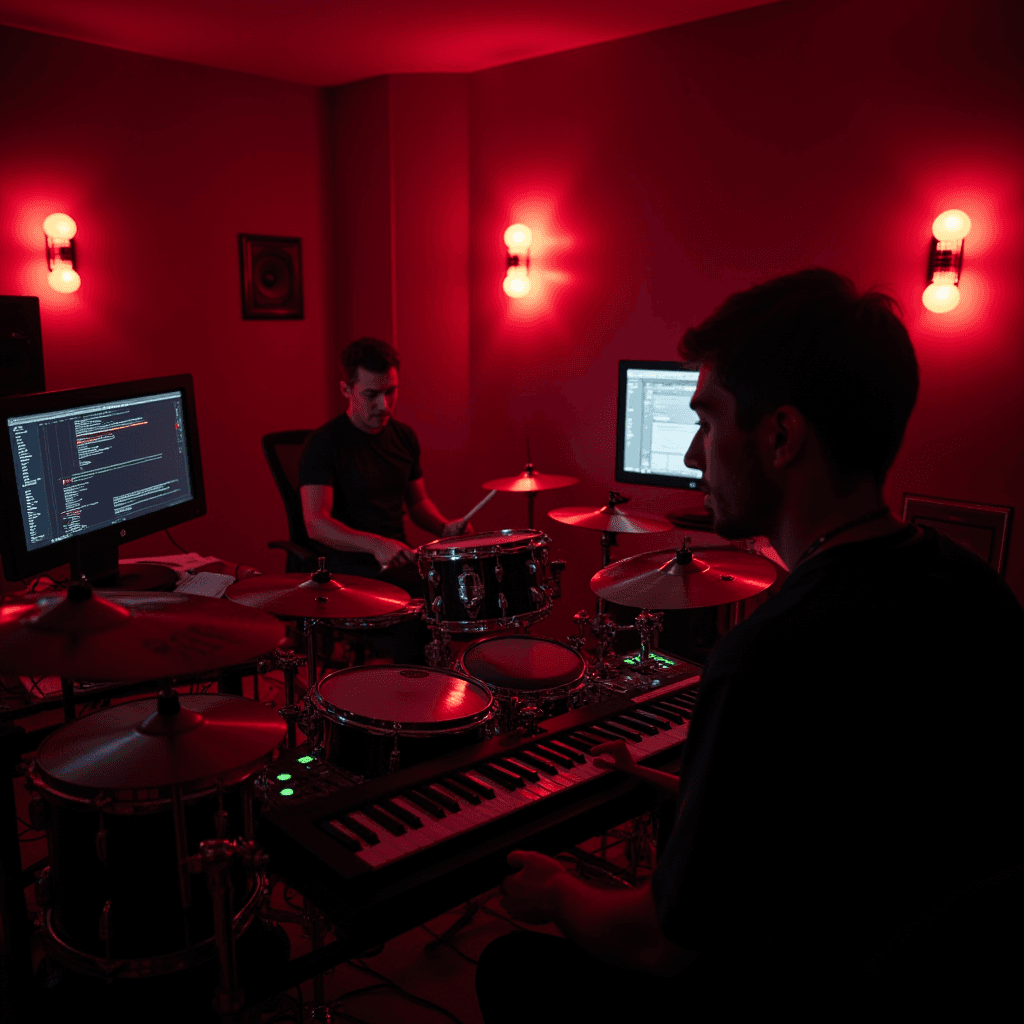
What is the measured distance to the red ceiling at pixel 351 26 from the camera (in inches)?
130

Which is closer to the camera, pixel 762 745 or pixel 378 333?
pixel 762 745

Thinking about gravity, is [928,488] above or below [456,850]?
above

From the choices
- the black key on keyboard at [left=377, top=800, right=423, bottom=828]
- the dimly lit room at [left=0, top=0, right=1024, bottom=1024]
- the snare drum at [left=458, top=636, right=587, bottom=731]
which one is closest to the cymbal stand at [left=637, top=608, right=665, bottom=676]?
the dimly lit room at [left=0, top=0, right=1024, bottom=1024]

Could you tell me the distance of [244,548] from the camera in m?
4.58

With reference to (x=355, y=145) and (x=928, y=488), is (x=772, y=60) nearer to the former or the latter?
(x=928, y=488)

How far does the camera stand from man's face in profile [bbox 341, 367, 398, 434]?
3393 mm

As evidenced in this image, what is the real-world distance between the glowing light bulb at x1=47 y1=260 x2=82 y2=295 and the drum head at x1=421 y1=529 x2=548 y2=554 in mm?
2315

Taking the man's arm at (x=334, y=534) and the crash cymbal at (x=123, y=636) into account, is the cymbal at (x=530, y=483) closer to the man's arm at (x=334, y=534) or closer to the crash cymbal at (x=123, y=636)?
the man's arm at (x=334, y=534)

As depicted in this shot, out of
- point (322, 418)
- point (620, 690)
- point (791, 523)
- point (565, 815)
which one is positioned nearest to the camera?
point (791, 523)

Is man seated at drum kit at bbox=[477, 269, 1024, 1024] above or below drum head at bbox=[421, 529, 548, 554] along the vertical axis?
above

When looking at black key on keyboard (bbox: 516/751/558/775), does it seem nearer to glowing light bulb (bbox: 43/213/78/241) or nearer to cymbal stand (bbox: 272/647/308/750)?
cymbal stand (bbox: 272/647/308/750)

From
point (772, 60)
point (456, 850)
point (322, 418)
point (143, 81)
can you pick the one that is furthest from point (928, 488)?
point (143, 81)

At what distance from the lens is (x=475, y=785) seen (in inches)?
61.2

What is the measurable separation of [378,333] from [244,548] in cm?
130
